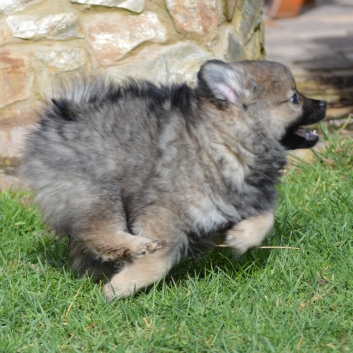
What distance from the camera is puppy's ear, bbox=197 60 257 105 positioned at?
3031mm

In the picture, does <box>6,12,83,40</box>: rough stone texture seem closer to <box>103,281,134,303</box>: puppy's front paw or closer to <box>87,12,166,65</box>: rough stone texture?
<box>87,12,166,65</box>: rough stone texture

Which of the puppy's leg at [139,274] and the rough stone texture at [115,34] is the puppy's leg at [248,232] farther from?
the rough stone texture at [115,34]

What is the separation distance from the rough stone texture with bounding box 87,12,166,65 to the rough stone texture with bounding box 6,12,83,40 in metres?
0.12

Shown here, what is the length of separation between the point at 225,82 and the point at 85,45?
1884mm

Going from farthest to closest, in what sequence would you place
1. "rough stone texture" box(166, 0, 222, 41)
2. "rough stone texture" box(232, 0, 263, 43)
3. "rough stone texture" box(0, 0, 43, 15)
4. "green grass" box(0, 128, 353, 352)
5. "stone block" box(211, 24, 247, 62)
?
"rough stone texture" box(232, 0, 263, 43)
"stone block" box(211, 24, 247, 62)
"rough stone texture" box(166, 0, 222, 41)
"rough stone texture" box(0, 0, 43, 15)
"green grass" box(0, 128, 353, 352)

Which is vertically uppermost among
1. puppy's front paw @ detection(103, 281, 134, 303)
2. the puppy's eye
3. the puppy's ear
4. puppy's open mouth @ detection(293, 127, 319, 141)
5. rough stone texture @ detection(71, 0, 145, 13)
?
the puppy's ear

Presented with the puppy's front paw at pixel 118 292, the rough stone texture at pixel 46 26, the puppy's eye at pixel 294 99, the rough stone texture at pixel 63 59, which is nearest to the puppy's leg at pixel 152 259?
the puppy's front paw at pixel 118 292

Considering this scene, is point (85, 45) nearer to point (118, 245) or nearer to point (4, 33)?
point (4, 33)

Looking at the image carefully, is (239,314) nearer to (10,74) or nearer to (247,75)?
(247,75)

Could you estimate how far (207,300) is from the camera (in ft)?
10.1

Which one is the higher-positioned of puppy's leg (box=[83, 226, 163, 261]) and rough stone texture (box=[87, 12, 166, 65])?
rough stone texture (box=[87, 12, 166, 65])

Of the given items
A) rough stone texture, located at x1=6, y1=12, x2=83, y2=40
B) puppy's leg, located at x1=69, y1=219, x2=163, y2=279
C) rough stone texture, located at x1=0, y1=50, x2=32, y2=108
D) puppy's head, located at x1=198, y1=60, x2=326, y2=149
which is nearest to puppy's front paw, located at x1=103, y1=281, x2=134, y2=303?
puppy's leg, located at x1=69, y1=219, x2=163, y2=279

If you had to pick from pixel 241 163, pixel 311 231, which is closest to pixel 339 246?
pixel 311 231

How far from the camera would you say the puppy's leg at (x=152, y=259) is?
3.02 metres
